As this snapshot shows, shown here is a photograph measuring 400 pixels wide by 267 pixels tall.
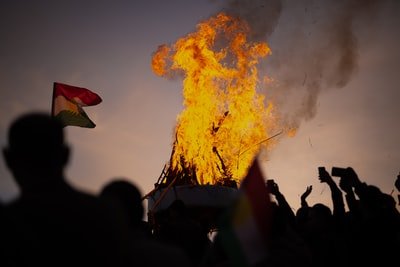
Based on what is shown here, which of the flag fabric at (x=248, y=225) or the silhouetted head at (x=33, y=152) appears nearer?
the silhouetted head at (x=33, y=152)

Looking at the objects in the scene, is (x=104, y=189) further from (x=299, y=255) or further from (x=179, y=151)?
(x=179, y=151)

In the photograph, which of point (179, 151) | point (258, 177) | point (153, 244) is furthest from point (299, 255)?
point (179, 151)

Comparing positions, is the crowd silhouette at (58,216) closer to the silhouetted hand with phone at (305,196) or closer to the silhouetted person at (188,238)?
the silhouetted person at (188,238)

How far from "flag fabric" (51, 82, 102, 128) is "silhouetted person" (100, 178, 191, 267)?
26.3 feet

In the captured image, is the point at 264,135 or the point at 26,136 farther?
the point at 264,135

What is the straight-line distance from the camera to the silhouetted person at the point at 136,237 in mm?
2437

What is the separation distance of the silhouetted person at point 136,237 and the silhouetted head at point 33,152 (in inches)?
14.1

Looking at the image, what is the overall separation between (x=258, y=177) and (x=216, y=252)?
193 cm

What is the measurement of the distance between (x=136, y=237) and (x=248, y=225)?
87cm

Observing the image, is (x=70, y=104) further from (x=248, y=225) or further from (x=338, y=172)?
(x=248, y=225)

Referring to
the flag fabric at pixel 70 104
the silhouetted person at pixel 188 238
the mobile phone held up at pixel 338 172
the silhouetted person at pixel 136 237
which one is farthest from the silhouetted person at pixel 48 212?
the flag fabric at pixel 70 104

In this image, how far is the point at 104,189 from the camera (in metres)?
3.36

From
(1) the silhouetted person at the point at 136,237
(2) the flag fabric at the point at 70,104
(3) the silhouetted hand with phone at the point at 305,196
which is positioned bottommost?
(1) the silhouetted person at the point at 136,237

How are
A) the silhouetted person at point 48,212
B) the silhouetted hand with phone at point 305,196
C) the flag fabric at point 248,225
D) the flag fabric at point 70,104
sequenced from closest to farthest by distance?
the silhouetted person at point 48,212
the flag fabric at point 248,225
the silhouetted hand with phone at point 305,196
the flag fabric at point 70,104
